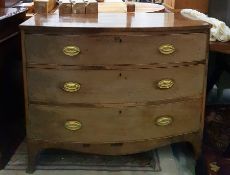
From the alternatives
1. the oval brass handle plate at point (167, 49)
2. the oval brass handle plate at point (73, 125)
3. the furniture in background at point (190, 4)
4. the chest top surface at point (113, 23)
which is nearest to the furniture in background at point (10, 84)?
the chest top surface at point (113, 23)

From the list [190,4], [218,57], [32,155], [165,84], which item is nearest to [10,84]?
[32,155]

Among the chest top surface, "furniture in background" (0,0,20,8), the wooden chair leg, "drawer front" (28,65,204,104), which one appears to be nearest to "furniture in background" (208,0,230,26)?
the chest top surface

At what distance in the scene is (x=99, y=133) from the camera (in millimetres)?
1709

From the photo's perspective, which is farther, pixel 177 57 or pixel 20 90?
pixel 20 90

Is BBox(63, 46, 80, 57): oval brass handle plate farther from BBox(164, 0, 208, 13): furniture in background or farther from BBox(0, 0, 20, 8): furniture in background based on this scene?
BBox(164, 0, 208, 13): furniture in background

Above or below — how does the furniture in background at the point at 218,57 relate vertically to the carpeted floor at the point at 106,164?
above

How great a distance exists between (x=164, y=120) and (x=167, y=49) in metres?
0.34

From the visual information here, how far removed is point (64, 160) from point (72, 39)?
27.3 inches

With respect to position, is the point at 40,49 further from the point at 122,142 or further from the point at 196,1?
the point at 196,1

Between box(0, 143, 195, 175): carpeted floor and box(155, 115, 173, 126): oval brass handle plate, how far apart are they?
0.88ft

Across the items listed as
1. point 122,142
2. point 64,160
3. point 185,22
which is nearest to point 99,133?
point 122,142

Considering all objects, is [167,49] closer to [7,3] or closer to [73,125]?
[73,125]

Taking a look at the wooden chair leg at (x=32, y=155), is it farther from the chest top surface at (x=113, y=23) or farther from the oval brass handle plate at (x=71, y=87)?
the chest top surface at (x=113, y=23)

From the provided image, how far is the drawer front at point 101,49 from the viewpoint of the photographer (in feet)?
5.12
